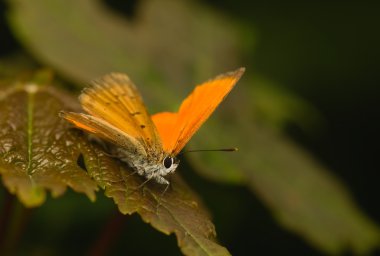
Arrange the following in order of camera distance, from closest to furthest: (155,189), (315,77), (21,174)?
1. (21,174)
2. (155,189)
3. (315,77)

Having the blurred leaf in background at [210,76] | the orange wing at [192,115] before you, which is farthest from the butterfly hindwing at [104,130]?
the blurred leaf in background at [210,76]

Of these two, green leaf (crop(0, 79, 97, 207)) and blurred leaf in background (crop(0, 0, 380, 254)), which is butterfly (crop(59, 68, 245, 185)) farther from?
blurred leaf in background (crop(0, 0, 380, 254))

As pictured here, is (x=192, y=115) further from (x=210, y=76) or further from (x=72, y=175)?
(x=210, y=76)

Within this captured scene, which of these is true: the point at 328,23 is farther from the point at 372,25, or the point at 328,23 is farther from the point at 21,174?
the point at 21,174

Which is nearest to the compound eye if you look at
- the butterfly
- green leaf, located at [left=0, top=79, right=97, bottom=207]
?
the butterfly

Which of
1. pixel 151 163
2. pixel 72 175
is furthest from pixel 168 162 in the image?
pixel 72 175

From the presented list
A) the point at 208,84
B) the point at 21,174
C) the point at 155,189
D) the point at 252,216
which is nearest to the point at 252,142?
the point at 252,216

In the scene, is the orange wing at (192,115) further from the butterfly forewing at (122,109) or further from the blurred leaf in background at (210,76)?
the blurred leaf in background at (210,76)

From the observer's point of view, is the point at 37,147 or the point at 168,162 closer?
the point at 37,147
